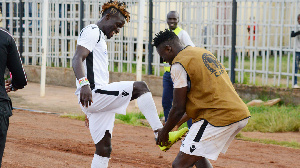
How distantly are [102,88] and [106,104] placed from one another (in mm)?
174

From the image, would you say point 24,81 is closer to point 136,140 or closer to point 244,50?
point 136,140

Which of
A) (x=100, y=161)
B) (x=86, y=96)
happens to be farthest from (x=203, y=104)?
(x=100, y=161)

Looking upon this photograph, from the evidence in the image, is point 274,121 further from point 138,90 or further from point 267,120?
point 138,90

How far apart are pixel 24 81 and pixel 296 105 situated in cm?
867

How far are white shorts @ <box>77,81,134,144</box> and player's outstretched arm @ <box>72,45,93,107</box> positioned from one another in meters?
0.37

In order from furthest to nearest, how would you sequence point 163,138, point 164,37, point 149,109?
point 149,109
point 163,138
point 164,37

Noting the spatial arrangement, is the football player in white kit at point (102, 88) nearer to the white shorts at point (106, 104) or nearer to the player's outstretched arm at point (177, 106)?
the white shorts at point (106, 104)

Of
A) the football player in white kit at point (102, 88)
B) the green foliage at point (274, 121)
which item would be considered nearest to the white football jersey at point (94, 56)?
the football player in white kit at point (102, 88)

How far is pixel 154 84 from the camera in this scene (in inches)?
581

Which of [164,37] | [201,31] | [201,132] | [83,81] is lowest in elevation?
[201,132]

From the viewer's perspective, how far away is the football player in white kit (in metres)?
5.48

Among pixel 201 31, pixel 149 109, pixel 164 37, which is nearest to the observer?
pixel 164 37

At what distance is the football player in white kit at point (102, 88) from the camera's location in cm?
548

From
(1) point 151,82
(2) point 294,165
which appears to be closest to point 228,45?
(1) point 151,82
